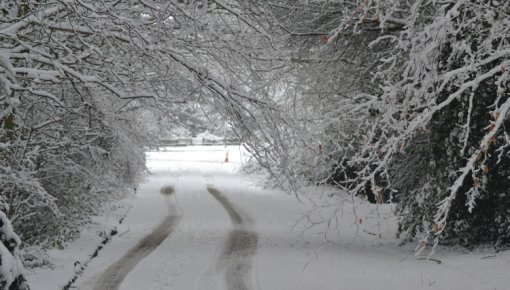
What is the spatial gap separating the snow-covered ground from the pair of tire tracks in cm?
3

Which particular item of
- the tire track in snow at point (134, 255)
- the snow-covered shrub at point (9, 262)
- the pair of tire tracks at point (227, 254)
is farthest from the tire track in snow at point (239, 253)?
the snow-covered shrub at point (9, 262)

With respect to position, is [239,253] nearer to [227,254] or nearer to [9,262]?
[227,254]

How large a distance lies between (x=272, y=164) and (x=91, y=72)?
3.29 m

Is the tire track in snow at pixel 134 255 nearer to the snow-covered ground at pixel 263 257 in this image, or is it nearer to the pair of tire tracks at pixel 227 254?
the pair of tire tracks at pixel 227 254

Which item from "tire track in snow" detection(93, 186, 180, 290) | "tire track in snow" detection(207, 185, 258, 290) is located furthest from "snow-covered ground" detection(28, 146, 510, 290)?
"tire track in snow" detection(93, 186, 180, 290)

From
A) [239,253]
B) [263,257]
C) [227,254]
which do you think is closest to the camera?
[263,257]

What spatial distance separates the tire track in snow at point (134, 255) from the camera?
991cm

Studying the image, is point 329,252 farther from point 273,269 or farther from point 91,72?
point 91,72

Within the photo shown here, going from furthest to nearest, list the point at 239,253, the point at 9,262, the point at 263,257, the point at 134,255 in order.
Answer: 1. the point at 239,253
2. the point at 134,255
3. the point at 263,257
4. the point at 9,262

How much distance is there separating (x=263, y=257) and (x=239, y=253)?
0.70 m

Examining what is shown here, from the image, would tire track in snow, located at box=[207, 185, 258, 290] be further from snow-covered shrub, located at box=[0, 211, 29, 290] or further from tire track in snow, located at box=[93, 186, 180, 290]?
snow-covered shrub, located at box=[0, 211, 29, 290]

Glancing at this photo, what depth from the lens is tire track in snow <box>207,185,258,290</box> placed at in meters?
10.1

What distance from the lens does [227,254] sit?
12.7m

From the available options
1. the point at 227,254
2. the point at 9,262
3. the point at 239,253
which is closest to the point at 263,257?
the point at 239,253
